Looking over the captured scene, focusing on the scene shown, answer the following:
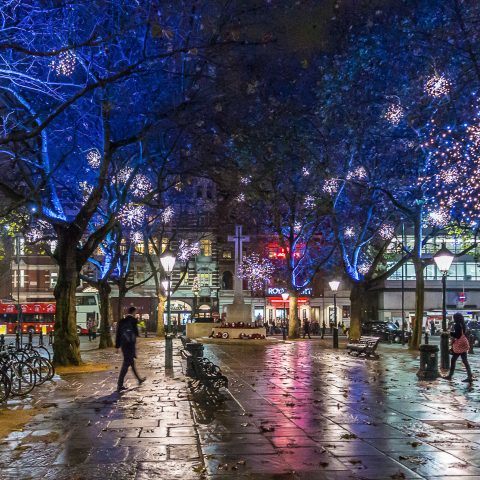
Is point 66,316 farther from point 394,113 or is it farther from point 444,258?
point 394,113

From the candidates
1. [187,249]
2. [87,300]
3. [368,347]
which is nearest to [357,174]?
[368,347]

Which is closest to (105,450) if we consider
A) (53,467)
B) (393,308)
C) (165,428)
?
(53,467)

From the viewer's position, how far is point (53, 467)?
7.57m

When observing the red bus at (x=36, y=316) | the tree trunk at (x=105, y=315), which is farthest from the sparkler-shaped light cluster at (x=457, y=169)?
the red bus at (x=36, y=316)

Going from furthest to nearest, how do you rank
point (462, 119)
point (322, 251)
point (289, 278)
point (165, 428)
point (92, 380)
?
point (322, 251), point (289, 278), point (462, 119), point (92, 380), point (165, 428)

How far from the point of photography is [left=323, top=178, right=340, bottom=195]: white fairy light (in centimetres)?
3409

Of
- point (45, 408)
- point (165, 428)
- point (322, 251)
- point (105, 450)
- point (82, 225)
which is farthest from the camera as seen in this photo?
point (322, 251)

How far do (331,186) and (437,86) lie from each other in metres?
14.8

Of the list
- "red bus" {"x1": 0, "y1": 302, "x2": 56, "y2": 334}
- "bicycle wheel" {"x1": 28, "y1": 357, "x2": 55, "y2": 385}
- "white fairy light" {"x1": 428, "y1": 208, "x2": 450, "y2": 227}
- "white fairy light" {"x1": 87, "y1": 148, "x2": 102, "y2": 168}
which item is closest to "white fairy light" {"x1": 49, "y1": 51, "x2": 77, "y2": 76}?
"bicycle wheel" {"x1": 28, "y1": 357, "x2": 55, "y2": 385}

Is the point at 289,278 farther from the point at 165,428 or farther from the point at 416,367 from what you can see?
the point at 165,428

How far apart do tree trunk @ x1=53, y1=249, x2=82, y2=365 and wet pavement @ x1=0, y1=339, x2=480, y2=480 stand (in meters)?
4.47

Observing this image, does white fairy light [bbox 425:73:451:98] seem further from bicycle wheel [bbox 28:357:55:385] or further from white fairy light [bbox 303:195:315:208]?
white fairy light [bbox 303:195:315:208]

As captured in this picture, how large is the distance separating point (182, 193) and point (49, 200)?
23.2m

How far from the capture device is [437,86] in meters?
19.9
